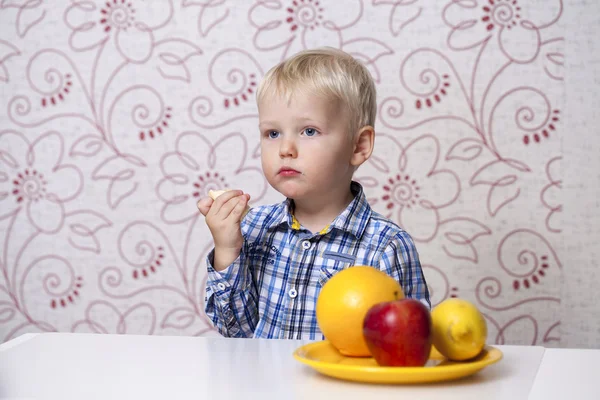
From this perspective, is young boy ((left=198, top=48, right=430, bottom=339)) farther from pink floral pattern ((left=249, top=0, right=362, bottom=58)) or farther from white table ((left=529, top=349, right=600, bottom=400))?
pink floral pattern ((left=249, top=0, right=362, bottom=58))

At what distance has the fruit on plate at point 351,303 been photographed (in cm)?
66

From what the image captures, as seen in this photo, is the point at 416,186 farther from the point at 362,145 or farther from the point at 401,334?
the point at 401,334

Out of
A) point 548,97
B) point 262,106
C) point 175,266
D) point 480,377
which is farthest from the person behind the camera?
point 175,266

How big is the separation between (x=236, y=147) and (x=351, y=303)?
4.22 ft

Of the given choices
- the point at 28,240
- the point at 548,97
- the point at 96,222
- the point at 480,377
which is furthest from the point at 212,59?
the point at 480,377

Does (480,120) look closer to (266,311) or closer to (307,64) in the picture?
(307,64)

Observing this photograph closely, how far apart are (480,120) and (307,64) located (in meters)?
0.74

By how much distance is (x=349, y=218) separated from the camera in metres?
1.21

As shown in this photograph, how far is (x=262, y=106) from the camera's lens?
120 cm

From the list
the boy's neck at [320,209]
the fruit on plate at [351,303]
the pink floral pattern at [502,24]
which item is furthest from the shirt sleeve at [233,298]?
the pink floral pattern at [502,24]

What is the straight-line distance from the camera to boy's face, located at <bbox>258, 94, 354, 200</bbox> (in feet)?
3.82

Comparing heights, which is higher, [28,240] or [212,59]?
[212,59]

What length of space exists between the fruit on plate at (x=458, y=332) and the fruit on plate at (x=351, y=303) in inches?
2.2

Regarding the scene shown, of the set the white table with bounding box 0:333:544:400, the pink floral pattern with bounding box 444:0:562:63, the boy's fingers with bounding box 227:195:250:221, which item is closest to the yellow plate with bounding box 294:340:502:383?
the white table with bounding box 0:333:544:400
